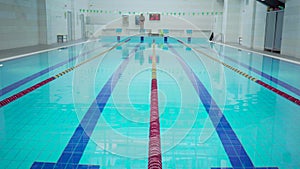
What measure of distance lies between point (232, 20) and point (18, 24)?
13678mm

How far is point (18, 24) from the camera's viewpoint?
40.6 feet

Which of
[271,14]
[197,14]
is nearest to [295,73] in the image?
[271,14]

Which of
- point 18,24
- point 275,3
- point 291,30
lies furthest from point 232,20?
point 18,24

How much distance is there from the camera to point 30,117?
375cm

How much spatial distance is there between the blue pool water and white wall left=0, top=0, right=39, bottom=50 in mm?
5326

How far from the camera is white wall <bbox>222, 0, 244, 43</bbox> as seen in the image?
20.1m

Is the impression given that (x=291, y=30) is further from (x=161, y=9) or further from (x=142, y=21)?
(x=142, y=21)

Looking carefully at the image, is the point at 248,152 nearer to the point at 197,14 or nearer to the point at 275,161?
the point at 275,161

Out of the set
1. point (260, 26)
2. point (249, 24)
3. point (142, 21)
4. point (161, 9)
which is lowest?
point (260, 26)

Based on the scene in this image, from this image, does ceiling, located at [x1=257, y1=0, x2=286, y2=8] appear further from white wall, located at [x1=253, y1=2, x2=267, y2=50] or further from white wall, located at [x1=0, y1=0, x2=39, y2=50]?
white wall, located at [x1=0, y1=0, x2=39, y2=50]

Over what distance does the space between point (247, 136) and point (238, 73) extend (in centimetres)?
453

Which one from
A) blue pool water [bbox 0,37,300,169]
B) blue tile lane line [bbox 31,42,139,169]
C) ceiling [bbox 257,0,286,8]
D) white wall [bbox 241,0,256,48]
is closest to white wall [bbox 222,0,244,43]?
white wall [bbox 241,0,256,48]

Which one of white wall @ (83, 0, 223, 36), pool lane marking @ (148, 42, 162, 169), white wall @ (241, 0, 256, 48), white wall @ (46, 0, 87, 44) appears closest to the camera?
pool lane marking @ (148, 42, 162, 169)

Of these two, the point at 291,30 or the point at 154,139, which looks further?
the point at 291,30
